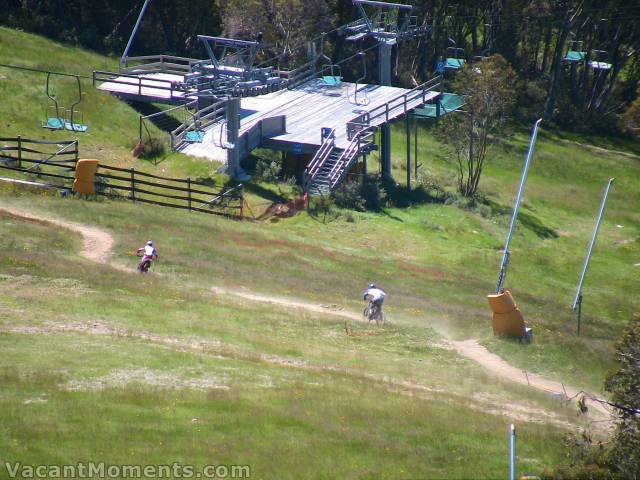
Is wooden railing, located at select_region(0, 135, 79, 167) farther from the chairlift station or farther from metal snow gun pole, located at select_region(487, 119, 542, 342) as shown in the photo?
metal snow gun pole, located at select_region(487, 119, 542, 342)

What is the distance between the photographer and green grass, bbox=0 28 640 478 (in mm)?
22625

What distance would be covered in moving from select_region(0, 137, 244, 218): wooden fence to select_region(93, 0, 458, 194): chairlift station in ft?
10.7

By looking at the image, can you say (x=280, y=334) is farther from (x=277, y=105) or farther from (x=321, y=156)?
(x=277, y=105)

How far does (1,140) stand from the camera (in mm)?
46781

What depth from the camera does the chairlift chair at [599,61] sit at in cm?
7681

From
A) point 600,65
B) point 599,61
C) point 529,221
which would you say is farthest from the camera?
point 599,61

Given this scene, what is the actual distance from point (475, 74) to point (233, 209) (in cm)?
1896

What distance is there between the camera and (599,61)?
80062mm

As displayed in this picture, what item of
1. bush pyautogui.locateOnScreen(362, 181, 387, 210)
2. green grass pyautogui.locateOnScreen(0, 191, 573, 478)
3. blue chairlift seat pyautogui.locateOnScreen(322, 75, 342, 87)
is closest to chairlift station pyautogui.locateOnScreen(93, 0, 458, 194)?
blue chairlift seat pyautogui.locateOnScreen(322, 75, 342, 87)

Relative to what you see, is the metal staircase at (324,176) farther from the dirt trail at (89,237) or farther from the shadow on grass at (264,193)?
the dirt trail at (89,237)

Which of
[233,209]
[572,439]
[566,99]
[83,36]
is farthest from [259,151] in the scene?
[572,439]

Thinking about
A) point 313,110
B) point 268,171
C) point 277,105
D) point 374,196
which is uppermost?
point 277,105

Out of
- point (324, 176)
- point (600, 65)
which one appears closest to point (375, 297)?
point (324, 176)

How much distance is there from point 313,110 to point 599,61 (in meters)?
27.9
